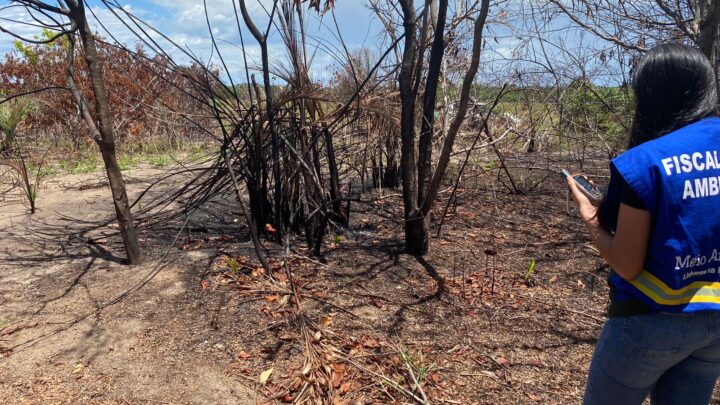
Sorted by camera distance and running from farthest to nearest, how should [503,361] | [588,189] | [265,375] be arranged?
[503,361] → [265,375] → [588,189]

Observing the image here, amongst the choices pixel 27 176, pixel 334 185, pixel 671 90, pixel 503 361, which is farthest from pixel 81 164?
pixel 671 90

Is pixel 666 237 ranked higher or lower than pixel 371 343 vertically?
higher

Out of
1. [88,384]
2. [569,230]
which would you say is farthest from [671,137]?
[569,230]

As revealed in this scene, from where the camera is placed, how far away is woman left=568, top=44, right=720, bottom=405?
1404 mm

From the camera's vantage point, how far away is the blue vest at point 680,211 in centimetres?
139

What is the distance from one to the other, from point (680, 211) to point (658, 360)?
43cm

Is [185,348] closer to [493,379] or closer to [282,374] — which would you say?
[282,374]

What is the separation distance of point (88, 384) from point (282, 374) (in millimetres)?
913

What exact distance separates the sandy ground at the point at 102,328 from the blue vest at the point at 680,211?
6.12 feet

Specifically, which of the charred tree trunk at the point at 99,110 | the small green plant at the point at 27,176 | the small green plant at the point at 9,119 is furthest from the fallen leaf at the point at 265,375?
the small green plant at the point at 9,119

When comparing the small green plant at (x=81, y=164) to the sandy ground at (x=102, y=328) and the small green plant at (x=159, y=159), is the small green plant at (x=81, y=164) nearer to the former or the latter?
the small green plant at (x=159, y=159)

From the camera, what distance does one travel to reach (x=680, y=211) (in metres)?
1.41

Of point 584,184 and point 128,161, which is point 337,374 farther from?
point 128,161

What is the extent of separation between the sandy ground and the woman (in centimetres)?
173
